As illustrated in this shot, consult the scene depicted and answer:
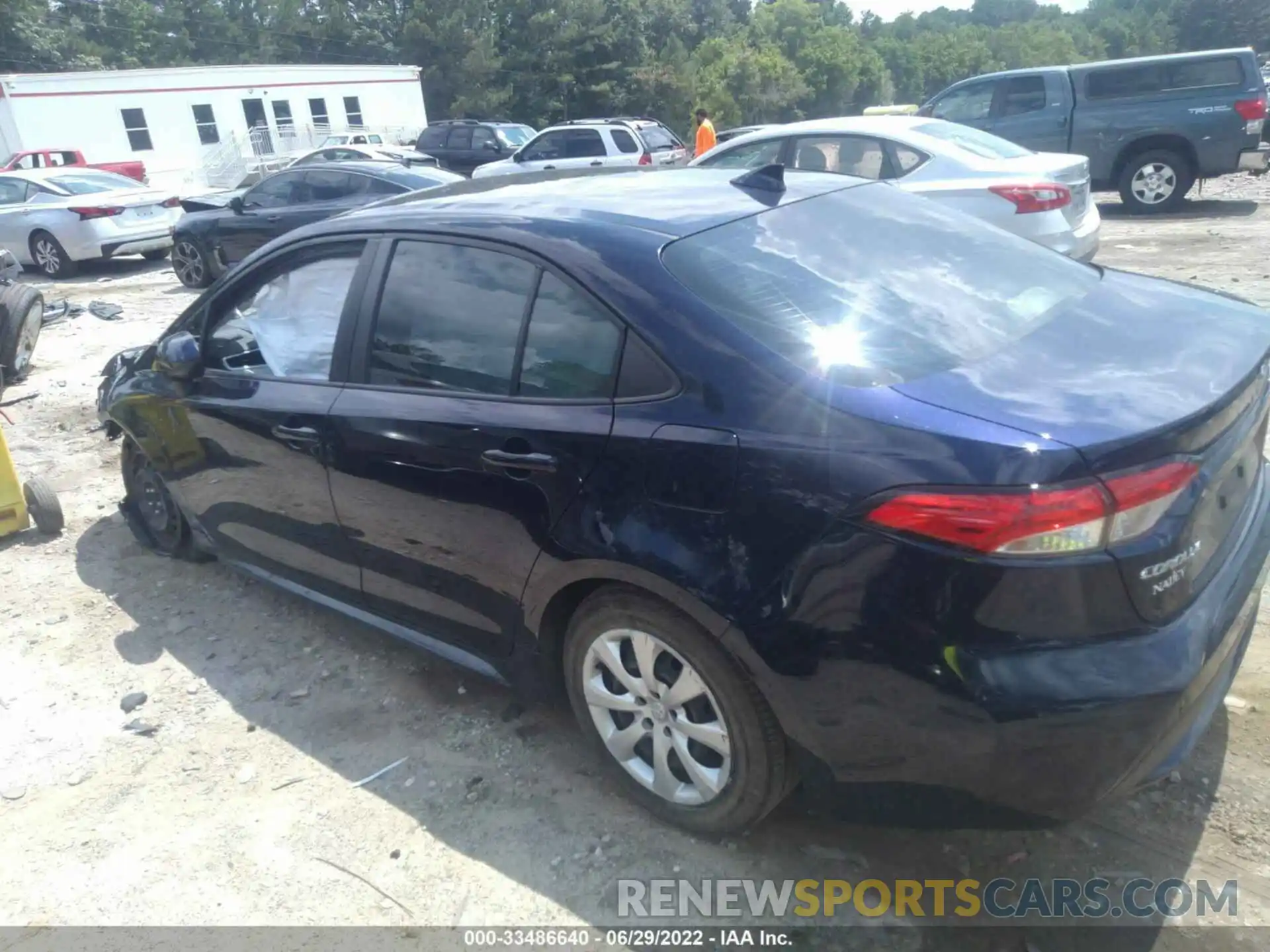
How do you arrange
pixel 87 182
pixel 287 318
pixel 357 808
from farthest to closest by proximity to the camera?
1. pixel 87 182
2. pixel 287 318
3. pixel 357 808

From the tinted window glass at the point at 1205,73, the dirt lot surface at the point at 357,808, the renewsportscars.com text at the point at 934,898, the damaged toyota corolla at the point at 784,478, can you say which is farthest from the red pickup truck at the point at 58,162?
the renewsportscars.com text at the point at 934,898

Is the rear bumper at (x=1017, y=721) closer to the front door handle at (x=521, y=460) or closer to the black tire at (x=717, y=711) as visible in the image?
the black tire at (x=717, y=711)

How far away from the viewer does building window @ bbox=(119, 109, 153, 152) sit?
1164 inches

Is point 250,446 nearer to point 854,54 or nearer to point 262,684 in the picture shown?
point 262,684

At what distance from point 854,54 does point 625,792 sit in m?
68.9

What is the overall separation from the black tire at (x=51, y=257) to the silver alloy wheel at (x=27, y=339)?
18.9 ft

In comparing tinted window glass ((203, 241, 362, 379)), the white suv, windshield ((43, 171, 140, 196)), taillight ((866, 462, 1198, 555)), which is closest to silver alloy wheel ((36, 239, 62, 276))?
windshield ((43, 171, 140, 196))

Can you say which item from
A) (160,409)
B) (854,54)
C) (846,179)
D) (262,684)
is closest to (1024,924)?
(846,179)

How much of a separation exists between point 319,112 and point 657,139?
21.7 meters

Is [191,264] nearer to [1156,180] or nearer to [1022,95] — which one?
[1022,95]

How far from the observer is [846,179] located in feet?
11.4

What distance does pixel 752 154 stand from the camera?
9000 millimetres

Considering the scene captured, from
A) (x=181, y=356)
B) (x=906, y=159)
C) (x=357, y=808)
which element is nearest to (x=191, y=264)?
(x=906, y=159)

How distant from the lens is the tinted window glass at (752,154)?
8.78 metres
